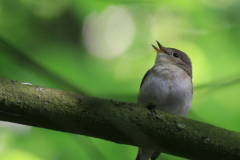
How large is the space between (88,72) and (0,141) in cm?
68

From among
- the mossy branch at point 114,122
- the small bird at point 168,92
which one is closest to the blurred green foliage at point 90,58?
the mossy branch at point 114,122

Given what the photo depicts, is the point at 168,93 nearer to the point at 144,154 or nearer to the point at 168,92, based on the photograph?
the point at 168,92

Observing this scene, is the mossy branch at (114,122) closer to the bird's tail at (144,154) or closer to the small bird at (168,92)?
the bird's tail at (144,154)

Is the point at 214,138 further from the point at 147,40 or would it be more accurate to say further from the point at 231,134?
the point at 147,40

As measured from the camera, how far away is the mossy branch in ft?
5.30

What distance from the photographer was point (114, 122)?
1.81 m

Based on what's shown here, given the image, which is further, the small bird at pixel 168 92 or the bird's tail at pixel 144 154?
the small bird at pixel 168 92

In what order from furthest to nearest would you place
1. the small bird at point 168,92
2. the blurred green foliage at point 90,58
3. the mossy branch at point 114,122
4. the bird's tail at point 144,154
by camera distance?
the small bird at point 168,92 → the bird's tail at point 144,154 → the mossy branch at point 114,122 → the blurred green foliage at point 90,58

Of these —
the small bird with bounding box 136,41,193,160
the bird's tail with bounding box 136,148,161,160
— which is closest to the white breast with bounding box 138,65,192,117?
the small bird with bounding box 136,41,193,160

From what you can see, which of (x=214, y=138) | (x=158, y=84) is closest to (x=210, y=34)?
(x=214, y=138)

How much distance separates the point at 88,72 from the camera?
1243mm

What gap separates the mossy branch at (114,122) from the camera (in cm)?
161

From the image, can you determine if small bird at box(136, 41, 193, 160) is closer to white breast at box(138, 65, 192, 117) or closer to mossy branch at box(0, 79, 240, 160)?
white breast at box(138, 65, 192, 117)

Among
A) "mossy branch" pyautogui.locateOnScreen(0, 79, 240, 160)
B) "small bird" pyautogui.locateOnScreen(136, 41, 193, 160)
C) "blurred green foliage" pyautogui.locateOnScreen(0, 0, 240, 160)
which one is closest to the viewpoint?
Answer: "blurred green foliage" pyautogui.locateOnScreen(0, 0, 240, 160)
